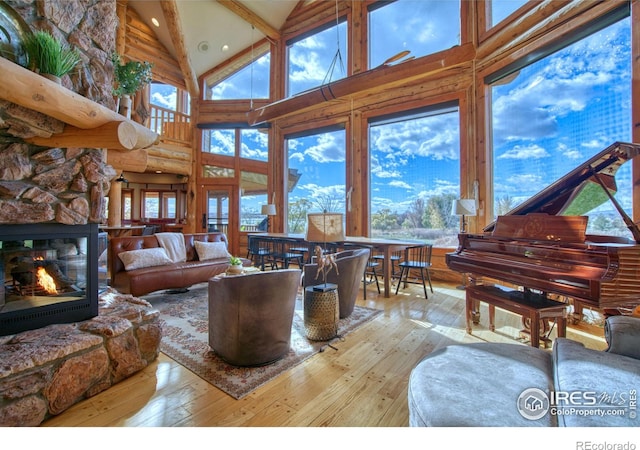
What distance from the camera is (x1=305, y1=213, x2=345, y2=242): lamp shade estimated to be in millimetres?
2520

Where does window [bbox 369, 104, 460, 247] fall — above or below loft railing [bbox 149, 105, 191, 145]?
below

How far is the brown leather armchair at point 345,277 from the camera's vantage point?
3168mm

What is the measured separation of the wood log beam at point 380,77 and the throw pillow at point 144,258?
3.10m

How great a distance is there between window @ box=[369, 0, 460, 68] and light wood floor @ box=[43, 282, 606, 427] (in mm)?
5346

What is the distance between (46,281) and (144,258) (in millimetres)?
1855

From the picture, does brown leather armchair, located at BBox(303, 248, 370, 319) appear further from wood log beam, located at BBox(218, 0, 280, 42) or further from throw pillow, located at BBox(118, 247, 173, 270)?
wood log beam, located at BBox(218, 0, 280, 42)

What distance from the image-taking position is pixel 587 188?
2391 mm

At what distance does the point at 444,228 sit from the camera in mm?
5488

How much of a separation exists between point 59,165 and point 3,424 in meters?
1.63

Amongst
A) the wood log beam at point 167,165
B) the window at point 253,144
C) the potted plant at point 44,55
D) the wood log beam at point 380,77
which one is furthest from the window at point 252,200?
the potted plant at point 44,55

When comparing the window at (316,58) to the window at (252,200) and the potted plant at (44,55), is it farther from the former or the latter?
the potted plant at (44,55)

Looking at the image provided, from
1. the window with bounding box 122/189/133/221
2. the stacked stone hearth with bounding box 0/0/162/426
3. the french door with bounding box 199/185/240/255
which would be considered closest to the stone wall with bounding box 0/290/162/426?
the stacked stone hearth with bounding box 0/0/162/426

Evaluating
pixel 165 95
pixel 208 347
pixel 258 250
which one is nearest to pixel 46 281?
pixel 208 347
